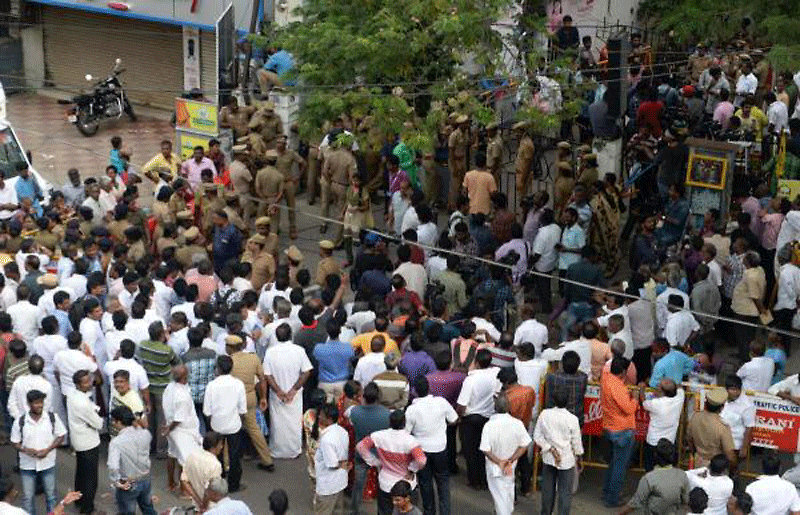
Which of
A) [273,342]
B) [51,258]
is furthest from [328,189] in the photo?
[273,342]

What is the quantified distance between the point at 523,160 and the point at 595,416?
716cm

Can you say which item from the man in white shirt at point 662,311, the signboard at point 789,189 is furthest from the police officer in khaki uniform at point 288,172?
the signboard at point 789,189

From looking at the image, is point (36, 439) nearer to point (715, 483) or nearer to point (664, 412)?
point (664, 412)

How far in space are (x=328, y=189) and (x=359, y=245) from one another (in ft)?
4.21

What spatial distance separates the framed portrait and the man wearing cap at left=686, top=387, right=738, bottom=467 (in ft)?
18.7

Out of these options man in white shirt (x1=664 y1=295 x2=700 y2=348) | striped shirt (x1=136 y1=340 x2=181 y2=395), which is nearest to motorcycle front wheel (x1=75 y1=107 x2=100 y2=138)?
striped shirt (x1=136 y1=340 x2=181 y2=395)

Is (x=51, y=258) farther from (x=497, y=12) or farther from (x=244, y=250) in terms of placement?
(x=497, y=12)

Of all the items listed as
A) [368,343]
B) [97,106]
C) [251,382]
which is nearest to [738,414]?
[368,343]

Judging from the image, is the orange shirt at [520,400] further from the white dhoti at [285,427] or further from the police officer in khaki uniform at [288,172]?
the police officer in khaki uniform at [288,172]

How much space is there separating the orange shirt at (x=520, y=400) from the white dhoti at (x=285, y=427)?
2252 mm

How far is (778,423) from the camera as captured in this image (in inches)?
482

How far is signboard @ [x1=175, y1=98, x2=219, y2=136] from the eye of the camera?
68.4 ft

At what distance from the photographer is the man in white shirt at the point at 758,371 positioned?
42.0ft

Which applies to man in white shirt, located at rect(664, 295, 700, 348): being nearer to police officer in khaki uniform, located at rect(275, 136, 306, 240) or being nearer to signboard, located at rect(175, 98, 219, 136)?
police officer in khaki uniform, located at rect(275, 136, 306, 240)
